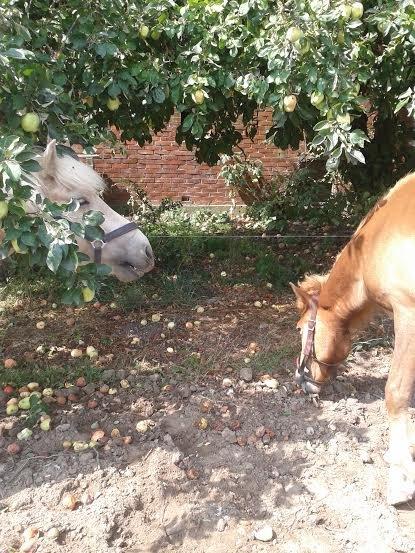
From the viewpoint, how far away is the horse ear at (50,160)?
8.75 ft

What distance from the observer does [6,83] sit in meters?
2.32

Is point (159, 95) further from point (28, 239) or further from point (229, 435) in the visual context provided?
point (229, 435)

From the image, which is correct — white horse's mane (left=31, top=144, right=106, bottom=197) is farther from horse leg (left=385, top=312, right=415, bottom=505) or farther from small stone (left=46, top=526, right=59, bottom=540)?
horse leg (left=385, top=312, right=415, bottom=505)

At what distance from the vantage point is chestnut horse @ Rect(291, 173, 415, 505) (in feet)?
8.65

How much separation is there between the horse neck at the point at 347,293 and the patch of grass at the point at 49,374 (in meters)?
1.64

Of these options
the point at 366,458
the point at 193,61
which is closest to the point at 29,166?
the point at 193,61

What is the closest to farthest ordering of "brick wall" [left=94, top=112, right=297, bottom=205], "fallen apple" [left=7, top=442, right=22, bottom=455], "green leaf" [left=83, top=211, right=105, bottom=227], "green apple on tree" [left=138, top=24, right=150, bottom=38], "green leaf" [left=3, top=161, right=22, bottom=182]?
"green leaf" [left=3, top=161, right=22, bottom=182], "green leaf" [left=83, top=211, right=105, bottom=227], "fallen apple" [left=7, top=442, right=22, bottom=455], "green apple on tree" [left=138, top=24, right=150, bottom=38], "brick wall" [left=94, top=112, right=297, bottom=205]

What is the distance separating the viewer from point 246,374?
11.7 feet

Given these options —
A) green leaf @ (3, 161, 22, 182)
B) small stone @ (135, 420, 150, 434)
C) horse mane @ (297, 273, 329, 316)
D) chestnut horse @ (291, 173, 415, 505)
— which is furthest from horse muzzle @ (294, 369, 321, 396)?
green leaf @ (3, 161, 22, 182)

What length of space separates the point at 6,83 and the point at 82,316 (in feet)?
8.32

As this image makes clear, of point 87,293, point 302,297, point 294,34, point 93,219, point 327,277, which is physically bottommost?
point 302,297

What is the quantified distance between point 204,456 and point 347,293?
4.05 ft

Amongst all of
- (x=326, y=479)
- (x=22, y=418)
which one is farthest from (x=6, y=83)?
(x=326, y=479)

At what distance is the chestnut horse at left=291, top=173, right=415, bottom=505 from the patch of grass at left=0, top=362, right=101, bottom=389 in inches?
56.3
